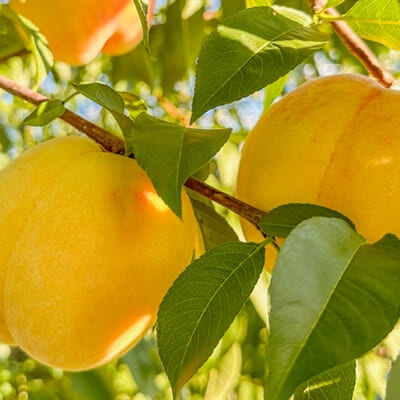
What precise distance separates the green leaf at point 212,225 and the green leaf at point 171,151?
0.76 ft

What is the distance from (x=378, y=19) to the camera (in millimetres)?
771

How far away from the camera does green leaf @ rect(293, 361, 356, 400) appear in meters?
0.65

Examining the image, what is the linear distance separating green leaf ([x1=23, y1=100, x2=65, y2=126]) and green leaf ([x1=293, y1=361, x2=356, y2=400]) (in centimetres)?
43

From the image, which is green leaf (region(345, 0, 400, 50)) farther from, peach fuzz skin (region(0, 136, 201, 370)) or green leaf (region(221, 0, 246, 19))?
green leaf (region(221, 0, 246, 19))

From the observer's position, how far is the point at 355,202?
698 millimetres

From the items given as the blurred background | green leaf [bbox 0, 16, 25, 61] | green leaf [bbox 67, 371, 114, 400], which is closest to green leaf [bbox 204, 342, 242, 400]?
the blurred background

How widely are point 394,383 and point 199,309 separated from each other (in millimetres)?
187

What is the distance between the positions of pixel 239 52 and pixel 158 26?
1021 millimetres

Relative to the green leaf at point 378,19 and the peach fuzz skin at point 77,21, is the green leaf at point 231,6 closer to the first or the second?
the peach fuzz skin at point 77,21

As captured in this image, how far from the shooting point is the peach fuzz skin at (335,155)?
69 cm

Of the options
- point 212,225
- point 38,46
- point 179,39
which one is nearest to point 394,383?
point 212,225

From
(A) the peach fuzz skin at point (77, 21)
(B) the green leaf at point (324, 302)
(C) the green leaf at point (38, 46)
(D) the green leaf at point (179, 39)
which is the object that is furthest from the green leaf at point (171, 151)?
(D) the green leaf at point (179, 39)

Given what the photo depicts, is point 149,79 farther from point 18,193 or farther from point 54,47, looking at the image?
point 18,193

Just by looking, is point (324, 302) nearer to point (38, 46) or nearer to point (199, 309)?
point (199, 309)
